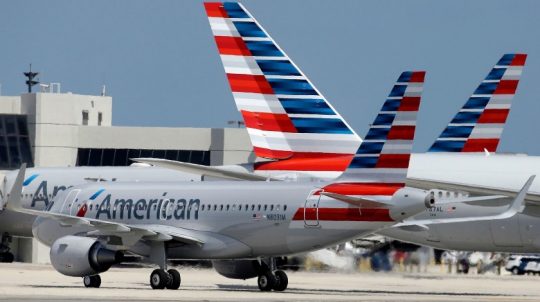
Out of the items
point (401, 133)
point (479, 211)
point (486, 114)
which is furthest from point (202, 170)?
point (486, 114)

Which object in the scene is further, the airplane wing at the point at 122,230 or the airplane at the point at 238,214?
the airplane wing at the point at 122,230

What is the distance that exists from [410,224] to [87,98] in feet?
171

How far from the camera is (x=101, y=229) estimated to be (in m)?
41.9

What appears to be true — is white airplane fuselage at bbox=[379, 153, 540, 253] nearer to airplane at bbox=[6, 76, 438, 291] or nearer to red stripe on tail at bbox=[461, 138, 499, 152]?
airplane at bbox=[6, 76, 438, 291]

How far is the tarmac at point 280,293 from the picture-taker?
37.0 metres

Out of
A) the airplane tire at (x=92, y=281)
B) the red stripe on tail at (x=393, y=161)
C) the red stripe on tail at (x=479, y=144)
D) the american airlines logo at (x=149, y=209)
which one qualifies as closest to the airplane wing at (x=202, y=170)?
the american airlines logo at (x=149, y=209)

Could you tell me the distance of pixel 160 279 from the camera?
41594mm

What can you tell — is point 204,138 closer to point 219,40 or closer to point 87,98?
point 87,98

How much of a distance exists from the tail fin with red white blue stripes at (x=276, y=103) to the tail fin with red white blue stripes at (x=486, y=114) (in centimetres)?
932

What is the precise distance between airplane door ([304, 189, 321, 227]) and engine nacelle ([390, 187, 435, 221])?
246 centimetres

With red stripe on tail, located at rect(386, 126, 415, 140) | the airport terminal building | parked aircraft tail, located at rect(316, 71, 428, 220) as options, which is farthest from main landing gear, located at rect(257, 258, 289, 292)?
the airport terminal building

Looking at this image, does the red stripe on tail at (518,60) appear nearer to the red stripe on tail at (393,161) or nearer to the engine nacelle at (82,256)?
the red stripe on tail at (393,161)

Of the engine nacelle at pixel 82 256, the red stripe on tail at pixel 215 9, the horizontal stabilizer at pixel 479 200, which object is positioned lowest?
the engine nacelle at pixel 82 256

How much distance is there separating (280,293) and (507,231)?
8.10m
